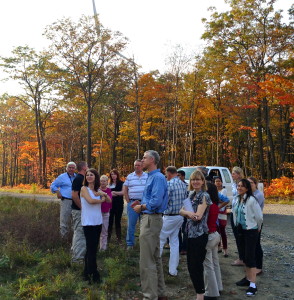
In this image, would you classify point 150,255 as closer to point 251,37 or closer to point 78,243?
point 78,243

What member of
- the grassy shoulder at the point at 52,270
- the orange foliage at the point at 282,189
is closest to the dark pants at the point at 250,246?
the grassy shoulder at the point at 52,270

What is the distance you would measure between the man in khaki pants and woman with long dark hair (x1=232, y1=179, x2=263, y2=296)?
156 cm

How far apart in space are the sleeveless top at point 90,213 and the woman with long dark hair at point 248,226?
2.40 meters

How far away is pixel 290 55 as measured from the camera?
869 inches

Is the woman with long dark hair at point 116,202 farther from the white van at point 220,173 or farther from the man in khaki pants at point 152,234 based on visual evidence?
the white van at point 220,173

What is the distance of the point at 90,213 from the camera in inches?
199

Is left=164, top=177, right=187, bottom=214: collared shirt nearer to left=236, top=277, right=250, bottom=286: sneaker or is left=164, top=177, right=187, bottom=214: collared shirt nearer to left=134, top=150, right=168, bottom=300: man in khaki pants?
left=134, top=150, right=168, bottom=300: man in khaki pants

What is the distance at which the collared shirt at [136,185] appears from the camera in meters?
6.96

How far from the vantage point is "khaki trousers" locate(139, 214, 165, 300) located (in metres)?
4.16

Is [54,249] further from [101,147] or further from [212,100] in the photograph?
[101,147]

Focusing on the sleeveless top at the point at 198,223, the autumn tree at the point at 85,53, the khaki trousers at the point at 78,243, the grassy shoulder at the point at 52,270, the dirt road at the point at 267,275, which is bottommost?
the dirt road at the point at 267,275

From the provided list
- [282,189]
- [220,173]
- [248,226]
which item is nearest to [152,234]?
[248,226]

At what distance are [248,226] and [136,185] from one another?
9.10ft

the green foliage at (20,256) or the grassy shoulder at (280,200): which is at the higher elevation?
the green foliage at (20,256)
